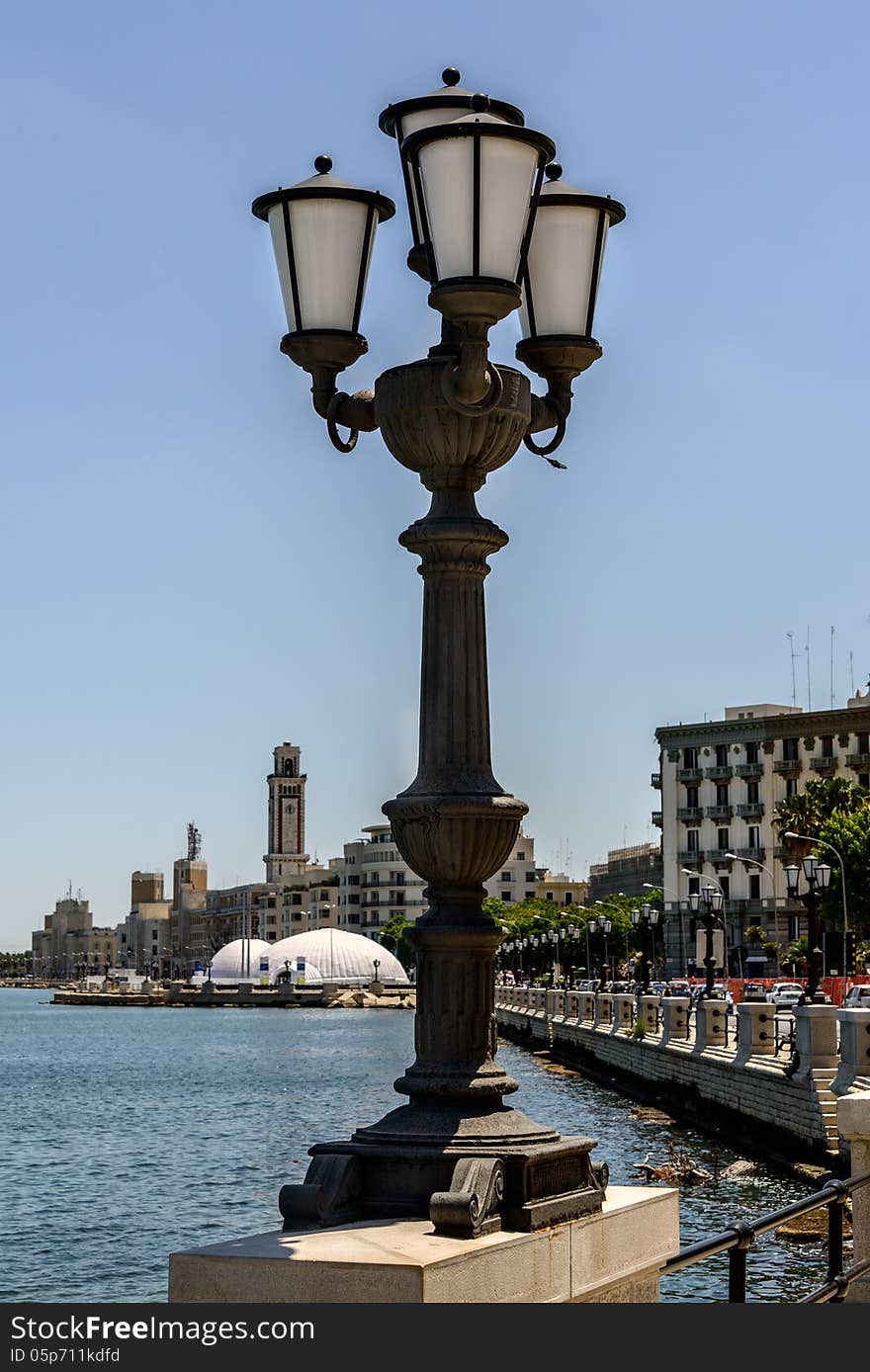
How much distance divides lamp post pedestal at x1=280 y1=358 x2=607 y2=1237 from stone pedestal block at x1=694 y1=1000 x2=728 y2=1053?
128 ft

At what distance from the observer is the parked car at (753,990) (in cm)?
6755

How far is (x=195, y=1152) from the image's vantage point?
145ft

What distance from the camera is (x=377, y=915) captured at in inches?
7746

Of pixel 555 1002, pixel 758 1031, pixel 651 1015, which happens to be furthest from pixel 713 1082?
pixel 555 1002

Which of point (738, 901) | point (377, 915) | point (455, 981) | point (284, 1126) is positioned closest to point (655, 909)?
point (738, 901)

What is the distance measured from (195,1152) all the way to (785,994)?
28.9 metres

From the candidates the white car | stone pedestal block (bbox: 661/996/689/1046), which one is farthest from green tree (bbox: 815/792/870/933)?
stone pedestal block (bbox: 661/996/689/1046)

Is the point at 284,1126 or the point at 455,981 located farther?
the point at 284,1126

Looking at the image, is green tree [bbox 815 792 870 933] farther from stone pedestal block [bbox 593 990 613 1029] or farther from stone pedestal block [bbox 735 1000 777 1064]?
stone pedestal block [bbox 735 1000 777 1064]

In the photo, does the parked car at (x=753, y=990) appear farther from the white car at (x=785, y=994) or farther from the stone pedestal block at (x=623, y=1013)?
the stone pedestal block at (x=623, y=1013)

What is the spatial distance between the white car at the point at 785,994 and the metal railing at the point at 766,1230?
5421cm

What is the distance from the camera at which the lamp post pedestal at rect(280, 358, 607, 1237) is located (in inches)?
210
